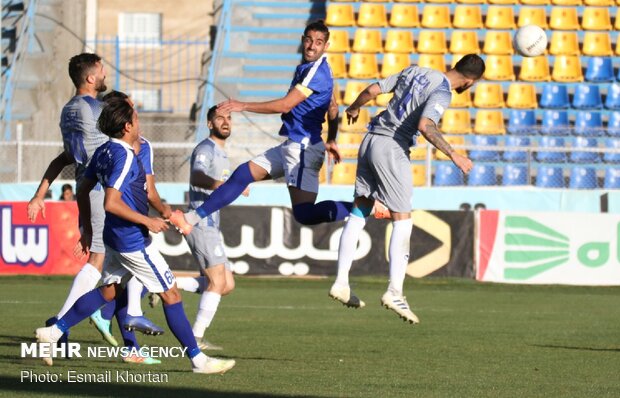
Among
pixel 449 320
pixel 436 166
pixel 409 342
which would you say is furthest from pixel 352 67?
pixel 409 342

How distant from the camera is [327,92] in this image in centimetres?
1033

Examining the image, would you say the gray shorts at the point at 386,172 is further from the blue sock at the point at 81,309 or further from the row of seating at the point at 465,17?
the row of seating at the point at 465,17

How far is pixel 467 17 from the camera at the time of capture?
88.5 feet

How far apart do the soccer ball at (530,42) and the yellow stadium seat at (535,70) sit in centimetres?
1332

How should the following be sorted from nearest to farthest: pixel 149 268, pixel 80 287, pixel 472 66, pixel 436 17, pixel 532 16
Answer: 1. pixel 149 268
2. pixel 80 287
3. pixel 472 66
4. pixel 532 16
5. pixel 436 17

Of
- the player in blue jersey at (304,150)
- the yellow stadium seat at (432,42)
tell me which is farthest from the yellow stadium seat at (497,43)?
the player in blue jersey at (304,150)

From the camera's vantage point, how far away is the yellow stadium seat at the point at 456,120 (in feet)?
80.3

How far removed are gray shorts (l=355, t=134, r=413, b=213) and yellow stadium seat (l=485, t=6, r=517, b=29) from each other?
56.3 feet

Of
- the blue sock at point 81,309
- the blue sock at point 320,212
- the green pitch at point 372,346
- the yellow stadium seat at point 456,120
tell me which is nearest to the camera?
the green pitch at point 372,346

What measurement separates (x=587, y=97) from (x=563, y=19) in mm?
2341

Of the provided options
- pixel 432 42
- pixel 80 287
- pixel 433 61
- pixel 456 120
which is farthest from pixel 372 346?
pixel 432 42

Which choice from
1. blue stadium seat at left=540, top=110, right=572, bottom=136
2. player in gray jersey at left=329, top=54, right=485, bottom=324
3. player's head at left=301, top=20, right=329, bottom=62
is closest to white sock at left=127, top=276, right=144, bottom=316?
player in gray jersey at left=329, top=54, right=485, bottom=324

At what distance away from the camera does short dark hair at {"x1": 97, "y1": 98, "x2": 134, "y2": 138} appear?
836 centimetres

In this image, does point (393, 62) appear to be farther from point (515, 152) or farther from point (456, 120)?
point (515, 152)
